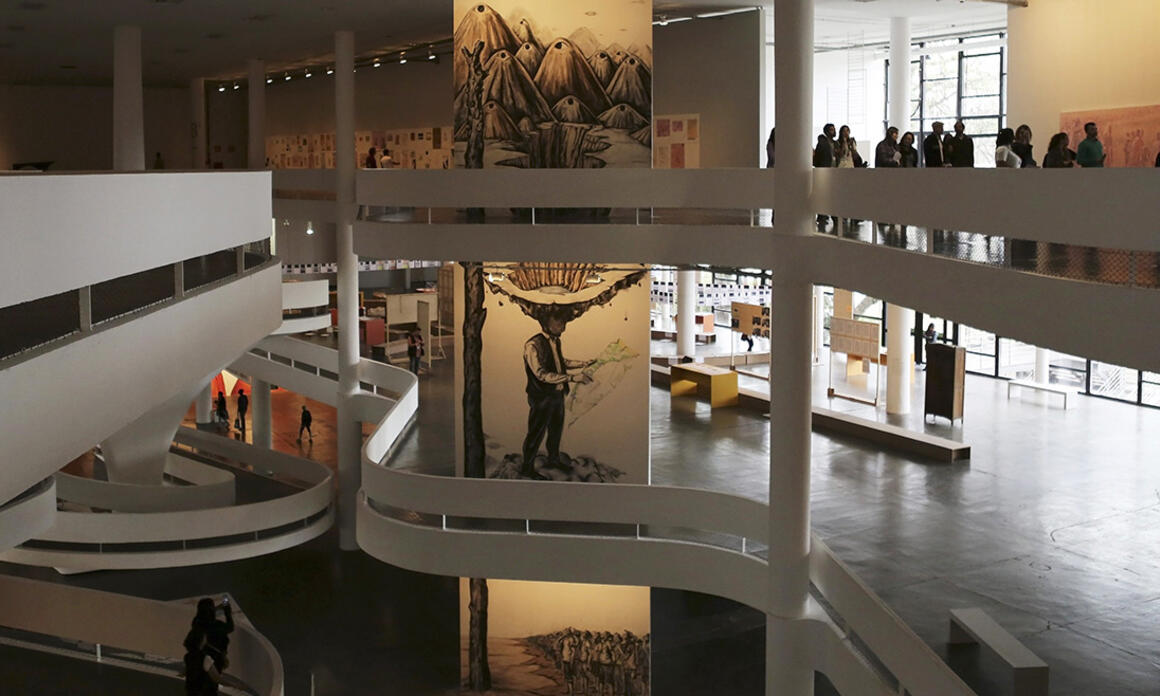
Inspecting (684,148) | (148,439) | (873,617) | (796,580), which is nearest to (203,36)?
(148,439)

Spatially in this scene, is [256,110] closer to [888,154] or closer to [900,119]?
[900,119]

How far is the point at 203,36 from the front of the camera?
29250 mm

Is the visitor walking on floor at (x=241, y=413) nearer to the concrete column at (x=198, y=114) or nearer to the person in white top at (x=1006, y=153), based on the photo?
the concrete column at (x=198, y=114)

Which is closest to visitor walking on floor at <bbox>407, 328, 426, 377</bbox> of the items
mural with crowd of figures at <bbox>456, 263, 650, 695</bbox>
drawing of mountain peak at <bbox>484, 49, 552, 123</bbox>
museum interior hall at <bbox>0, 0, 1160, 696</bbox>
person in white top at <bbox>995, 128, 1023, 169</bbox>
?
museum interior hall at <bbox>0, 0, 1160, 696</bbox>

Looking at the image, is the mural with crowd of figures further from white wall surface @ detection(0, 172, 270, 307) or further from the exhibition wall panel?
white wall surface @ detection(0, 172, 270, 307)

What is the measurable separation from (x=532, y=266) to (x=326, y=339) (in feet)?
84.8

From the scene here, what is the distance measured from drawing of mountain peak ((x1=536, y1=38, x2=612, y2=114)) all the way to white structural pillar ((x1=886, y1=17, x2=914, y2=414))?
11.3 m

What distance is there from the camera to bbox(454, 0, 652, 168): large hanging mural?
68.8ft

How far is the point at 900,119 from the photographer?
29.6 metres

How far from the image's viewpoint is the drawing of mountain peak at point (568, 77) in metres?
21.1

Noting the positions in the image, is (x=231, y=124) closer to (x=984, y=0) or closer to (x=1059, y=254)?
(x=984, y=0)

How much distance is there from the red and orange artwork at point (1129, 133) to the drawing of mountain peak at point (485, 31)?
10014 mm

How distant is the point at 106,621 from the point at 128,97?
14.2 metres

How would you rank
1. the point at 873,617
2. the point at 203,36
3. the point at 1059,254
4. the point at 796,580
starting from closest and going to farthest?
the point at 1059,254
the point at 873,617
the point at 796,580
the point at 203,36
